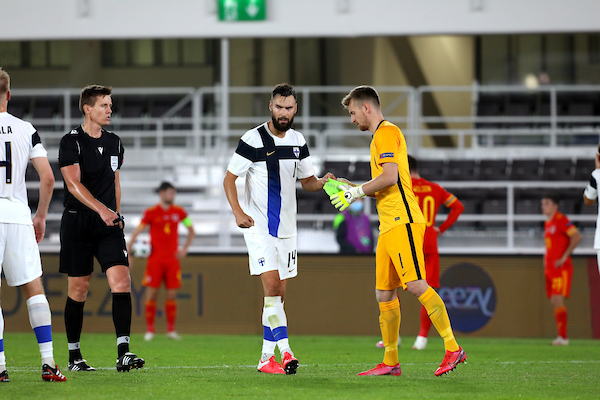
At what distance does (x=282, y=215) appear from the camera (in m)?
6.36

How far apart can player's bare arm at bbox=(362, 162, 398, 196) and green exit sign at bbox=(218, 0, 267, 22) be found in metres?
8.85

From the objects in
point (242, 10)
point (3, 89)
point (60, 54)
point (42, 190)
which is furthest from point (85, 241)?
point (60, 54)

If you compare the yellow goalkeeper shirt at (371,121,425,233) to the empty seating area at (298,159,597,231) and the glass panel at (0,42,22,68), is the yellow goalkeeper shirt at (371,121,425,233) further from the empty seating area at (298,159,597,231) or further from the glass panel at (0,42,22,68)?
the glass panel at (0,42,22,68)

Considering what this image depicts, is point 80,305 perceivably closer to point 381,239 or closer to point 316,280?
point 381,239

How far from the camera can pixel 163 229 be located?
11352 millimetres

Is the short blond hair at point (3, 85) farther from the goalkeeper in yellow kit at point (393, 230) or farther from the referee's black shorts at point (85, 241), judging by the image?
the goalkeeper in yellow kit at point (393, 230)

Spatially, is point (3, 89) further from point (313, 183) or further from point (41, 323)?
point (313, 183)

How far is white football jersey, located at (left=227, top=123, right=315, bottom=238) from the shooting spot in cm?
633

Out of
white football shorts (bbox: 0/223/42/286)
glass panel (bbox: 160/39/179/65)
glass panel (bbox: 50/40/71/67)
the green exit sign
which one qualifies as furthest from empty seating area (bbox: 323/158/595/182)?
glass panel (bbox: 50/40/71/67)

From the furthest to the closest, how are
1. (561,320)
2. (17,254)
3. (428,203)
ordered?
(561,320) → (428,203) → (17,254)

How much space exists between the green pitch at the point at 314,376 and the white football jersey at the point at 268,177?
1211 millimetres

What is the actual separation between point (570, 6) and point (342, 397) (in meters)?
10.8

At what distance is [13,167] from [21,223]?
0.39 meters

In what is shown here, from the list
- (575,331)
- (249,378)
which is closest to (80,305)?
(249,378)
